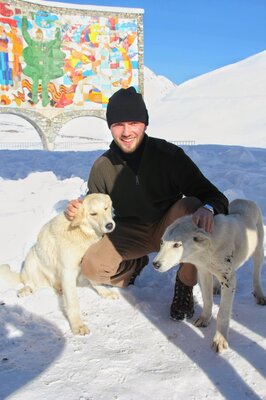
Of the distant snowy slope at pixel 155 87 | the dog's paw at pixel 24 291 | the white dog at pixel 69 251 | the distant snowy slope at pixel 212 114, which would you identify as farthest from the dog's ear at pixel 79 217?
the distant snowy slope at pixel 155 87

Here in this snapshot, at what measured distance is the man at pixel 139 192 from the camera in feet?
10.1

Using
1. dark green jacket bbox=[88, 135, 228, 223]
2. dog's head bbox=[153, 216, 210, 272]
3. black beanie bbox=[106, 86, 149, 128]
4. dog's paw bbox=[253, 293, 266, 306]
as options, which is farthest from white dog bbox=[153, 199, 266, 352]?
black beanie bbox=[106, 86, 149, 128]

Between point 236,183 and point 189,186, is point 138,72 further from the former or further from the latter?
point 189,186

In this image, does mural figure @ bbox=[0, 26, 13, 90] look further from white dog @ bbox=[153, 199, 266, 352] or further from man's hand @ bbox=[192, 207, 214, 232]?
man's hand @ bbox=[192, 207, 214, 232]

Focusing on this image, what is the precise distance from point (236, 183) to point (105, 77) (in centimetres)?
2021

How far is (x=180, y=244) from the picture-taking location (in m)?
2.50

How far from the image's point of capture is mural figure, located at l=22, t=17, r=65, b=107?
23.4m

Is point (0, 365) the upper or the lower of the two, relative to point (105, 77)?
lower

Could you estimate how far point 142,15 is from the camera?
25453 millimetres

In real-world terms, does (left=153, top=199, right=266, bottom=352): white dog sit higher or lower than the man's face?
lower

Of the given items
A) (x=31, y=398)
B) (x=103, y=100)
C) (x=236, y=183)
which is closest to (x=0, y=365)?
(x=31, y=398)

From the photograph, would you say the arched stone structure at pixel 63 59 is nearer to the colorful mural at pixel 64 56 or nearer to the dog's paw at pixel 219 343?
the colorful mural at pixel 64 56

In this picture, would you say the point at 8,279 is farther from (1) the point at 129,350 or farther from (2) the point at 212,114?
(2) the point at 212,114

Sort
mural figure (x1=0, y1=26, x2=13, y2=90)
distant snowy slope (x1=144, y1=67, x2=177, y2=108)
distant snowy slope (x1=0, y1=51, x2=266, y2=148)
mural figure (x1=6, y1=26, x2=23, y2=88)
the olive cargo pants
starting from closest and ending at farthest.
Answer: the olive cargo pants → mural figure (x1=0, y1=26, x2=13, y2=90) → mural figure (x1=6, y1=26, x2=23, y2=88) → distant snowy slope (x1=0, y1=51, x2=266, y2=148) → distant snowy slope (x1=144, y1=67, x2=177, y2=108)
